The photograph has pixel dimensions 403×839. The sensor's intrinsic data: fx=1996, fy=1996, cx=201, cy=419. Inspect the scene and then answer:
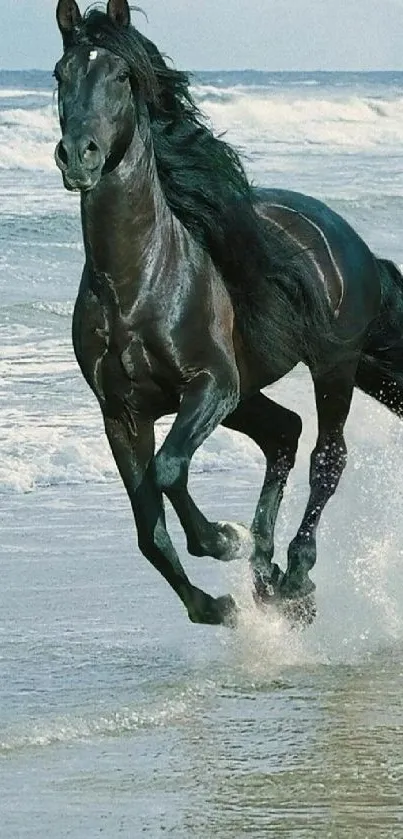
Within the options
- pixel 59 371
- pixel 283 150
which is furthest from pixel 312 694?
pixel 283 150

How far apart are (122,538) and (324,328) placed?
1.81 metres

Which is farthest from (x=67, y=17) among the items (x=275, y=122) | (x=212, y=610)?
(x=275, y=122)

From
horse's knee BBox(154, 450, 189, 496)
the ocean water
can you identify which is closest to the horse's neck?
horse's knee BBox(154, 450, 189, 496)

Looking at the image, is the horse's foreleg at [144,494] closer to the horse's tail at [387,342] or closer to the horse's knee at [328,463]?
the horse's knee at [328,463]

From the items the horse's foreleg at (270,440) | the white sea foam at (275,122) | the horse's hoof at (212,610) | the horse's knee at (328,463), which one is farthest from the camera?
the white sea foam at (275,122)

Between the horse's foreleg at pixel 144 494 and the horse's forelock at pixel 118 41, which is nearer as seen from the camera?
the horse's forelock at pixel 118 41

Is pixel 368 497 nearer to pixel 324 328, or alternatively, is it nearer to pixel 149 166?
pixel 324 328

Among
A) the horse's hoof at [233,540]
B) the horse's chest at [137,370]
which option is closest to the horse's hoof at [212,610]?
the horse's hoof at [233,540]

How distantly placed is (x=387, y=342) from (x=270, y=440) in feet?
1.99

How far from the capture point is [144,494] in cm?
587

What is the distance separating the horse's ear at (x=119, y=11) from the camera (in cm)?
539

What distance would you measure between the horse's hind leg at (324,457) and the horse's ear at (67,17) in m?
1.81

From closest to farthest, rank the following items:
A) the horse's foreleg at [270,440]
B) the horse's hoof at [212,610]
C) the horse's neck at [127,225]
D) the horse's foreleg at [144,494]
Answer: the horse's neck at [127,225] < the horse's foreleg at [144,494] < the horse's hoof at [212,610] < the horse's foreleg at [270,440]

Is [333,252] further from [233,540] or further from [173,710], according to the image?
[173,710]
